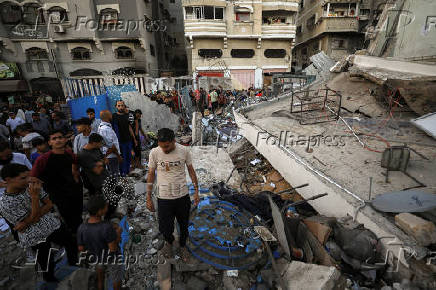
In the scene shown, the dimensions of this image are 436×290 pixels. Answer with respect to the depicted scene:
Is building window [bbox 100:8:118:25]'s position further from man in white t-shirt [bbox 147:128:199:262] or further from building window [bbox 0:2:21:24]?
man in white t-shirt [bbox 147:128:199:262]

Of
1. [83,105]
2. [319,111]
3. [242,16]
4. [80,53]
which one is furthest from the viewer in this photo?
[242,16]

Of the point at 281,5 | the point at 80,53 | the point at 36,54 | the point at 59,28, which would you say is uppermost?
the point at 281,5

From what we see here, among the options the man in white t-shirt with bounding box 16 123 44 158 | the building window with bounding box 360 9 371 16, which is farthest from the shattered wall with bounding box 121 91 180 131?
the building window with bounding box 360 9 371 16

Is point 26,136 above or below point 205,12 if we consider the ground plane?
below

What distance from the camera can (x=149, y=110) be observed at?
28.0 ft

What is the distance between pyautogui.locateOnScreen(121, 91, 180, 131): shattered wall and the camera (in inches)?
318

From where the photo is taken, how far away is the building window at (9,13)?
16219mm

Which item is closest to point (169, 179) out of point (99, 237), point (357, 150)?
point (99, 237)

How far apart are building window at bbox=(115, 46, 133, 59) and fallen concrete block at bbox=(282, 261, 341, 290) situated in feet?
68.7

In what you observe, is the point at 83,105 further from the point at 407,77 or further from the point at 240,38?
the point at 240,38

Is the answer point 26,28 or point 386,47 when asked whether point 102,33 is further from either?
point 386,47

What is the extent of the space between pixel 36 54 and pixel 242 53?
18.1m

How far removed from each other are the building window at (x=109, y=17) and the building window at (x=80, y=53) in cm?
290

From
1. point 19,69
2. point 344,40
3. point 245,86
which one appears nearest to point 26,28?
point 19,69
